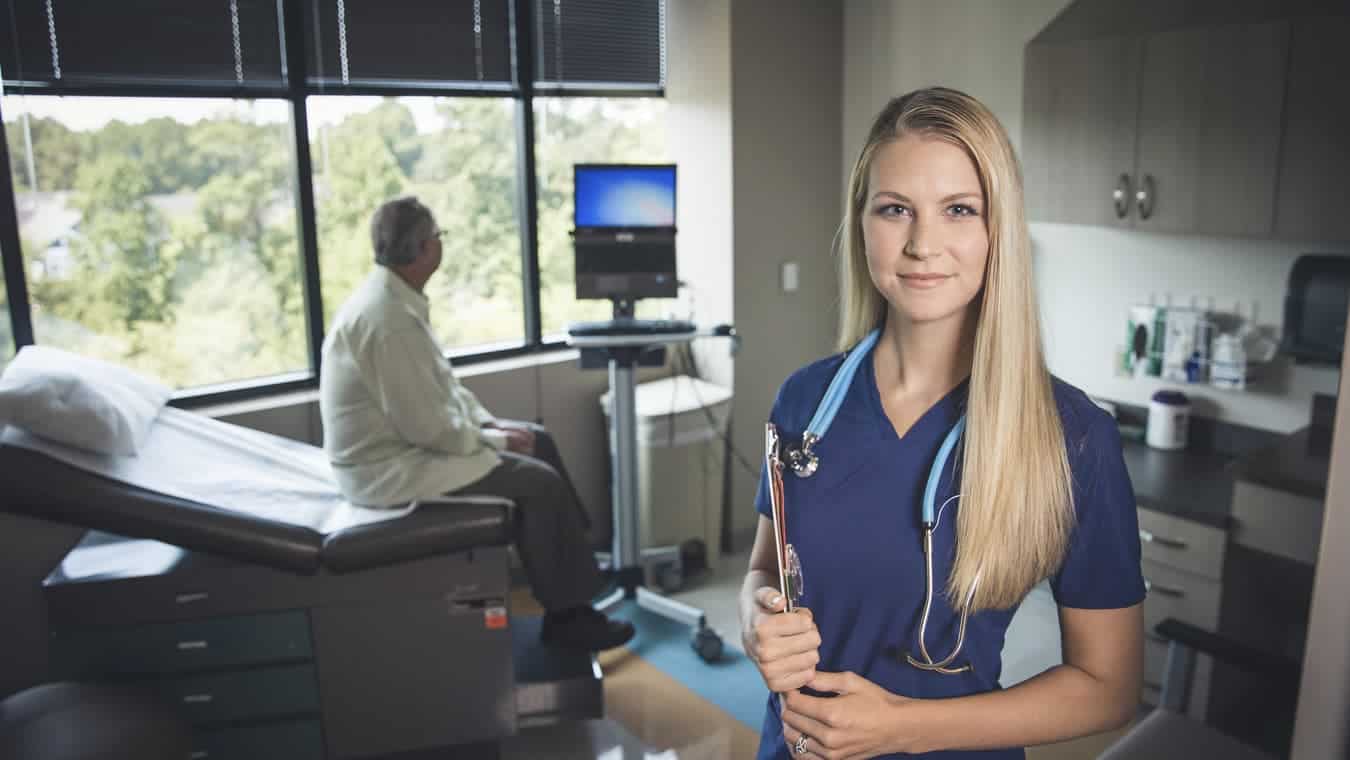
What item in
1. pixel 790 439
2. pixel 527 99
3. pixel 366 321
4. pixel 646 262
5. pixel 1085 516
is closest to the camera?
pixel 1085 516

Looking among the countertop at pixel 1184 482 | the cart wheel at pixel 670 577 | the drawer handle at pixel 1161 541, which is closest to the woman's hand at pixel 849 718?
the countertop at pixel 1184 482

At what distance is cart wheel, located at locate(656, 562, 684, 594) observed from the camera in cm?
380

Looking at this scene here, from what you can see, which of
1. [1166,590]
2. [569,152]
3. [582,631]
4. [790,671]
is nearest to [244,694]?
[582,631]

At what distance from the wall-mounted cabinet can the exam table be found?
1.95 metres

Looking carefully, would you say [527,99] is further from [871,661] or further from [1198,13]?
[871,661]

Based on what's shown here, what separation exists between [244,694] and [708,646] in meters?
1.40

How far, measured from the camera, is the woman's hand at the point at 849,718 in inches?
39.7

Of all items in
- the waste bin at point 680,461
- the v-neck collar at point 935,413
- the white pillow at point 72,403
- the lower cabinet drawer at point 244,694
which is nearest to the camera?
the v-neck collar at point 935,413

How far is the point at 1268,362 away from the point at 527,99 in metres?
2.66

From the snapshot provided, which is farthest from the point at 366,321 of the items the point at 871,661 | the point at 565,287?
the point at 871,661

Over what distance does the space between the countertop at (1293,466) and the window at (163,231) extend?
299 centimetres

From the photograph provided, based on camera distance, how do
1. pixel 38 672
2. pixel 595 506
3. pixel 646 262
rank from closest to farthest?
1. pixel 38 672
2. pixel 646 262
3. pixel 595 506

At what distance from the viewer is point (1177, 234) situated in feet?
10.2

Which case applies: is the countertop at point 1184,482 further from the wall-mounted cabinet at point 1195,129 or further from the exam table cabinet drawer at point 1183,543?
the wall-mounted cabinet at point 1195,129
